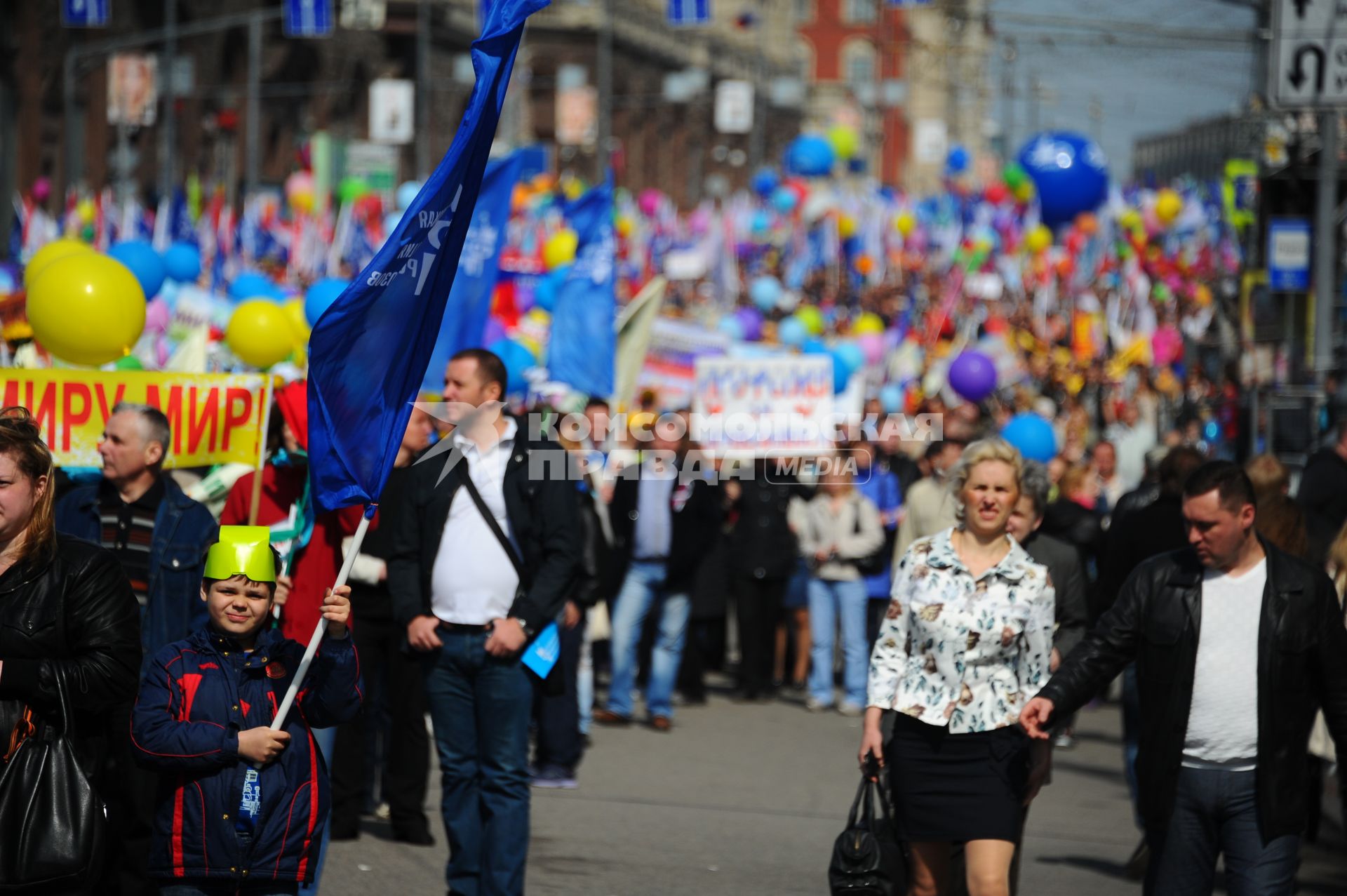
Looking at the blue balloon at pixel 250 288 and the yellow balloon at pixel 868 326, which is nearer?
the blue balloon at pixel 250 288

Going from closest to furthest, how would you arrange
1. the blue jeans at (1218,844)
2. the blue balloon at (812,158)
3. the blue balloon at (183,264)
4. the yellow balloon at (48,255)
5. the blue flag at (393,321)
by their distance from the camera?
the blue flag at (393,321) → the blue jeans at (1218,844) → the yellow balloon at (48,255) → the blue balloon at (183,264) → the blue balloon at (812,158)

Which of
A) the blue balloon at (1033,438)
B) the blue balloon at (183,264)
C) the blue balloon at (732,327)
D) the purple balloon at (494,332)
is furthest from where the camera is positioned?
the blue balloon at (732,327)

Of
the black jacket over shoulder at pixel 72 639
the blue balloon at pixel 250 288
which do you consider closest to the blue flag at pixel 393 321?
the black jacket over shoulder at pixel 72 639

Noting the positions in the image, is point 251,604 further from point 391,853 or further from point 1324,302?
point 1324,302

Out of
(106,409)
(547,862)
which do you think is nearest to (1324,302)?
(547,862)

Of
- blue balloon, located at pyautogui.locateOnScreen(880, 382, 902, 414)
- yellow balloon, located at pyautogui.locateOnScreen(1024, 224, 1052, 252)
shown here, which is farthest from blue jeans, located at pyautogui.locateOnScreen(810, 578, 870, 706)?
yellow balloon, located at pyautogui.locateOnScreen(1024, 224, 1052, 252)

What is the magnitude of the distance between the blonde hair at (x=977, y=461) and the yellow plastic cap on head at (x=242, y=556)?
2149 millimetres

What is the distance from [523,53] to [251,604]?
5565 cm

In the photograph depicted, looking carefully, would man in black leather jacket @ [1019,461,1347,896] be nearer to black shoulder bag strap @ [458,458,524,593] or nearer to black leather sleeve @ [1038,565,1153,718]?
black leather sleeve @ [1038,565,1153,718]

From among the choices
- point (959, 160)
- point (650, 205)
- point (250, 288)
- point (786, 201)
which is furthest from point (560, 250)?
point (959, 160)

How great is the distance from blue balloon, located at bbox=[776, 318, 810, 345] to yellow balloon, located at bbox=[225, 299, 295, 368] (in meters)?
13.8

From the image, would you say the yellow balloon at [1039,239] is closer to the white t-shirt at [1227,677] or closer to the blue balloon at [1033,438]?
Result: the blue balloon at [1033,438]

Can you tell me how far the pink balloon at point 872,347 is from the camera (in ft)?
76.1

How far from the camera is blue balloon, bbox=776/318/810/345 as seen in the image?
78.1 ft
